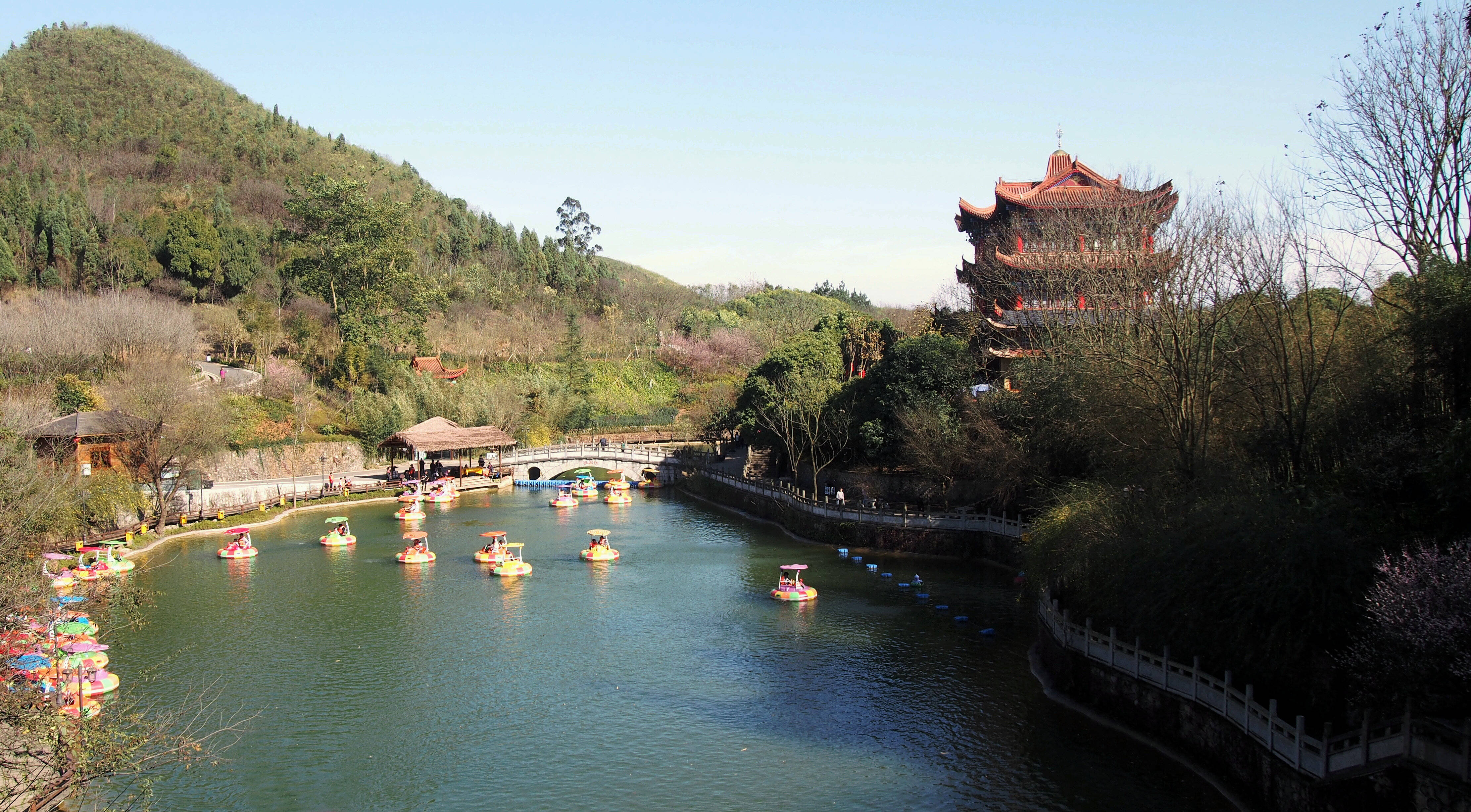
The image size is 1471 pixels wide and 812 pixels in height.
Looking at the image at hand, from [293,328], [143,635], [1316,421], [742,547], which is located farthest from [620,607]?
[293,328]

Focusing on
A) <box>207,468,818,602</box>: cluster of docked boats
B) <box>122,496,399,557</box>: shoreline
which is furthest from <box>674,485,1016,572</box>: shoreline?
<box>122,496,399,557</box>: shoreline

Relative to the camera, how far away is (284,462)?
54.6 metres

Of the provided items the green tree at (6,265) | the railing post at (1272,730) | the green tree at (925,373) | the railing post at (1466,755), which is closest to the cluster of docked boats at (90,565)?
the green tree at (925,373)

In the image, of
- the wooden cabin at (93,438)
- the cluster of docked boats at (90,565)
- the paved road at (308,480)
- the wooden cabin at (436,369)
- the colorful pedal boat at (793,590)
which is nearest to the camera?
the cluster of docked boats at (90,565)

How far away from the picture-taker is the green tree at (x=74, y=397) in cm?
4644

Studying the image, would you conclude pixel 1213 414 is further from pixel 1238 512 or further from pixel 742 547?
pixel 742 547

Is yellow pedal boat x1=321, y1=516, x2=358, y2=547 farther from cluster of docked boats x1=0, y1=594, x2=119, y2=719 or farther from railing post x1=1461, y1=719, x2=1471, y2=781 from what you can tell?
railing post x1=1461, y1=719, x2=1471, y2=781

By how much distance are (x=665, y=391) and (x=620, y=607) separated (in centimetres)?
5779

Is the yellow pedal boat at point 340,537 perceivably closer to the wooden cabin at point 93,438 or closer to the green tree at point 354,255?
the wooden cabin at point 93,438

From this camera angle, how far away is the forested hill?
70562 mm

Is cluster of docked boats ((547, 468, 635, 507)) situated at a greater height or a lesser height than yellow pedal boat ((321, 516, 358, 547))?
greater

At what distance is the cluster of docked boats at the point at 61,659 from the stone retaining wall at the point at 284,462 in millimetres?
24844

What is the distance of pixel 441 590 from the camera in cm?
3269

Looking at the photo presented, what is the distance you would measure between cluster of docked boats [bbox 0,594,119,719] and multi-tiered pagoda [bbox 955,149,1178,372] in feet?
Result: 80.6
